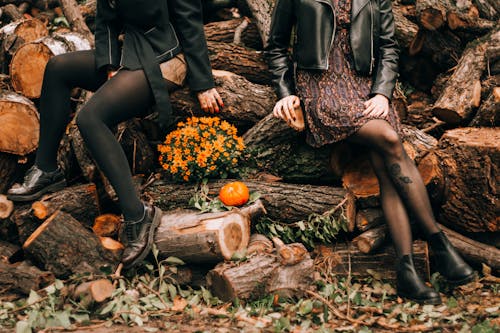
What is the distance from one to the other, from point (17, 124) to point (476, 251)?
332 centimetres

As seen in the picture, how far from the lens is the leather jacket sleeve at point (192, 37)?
3395 millimetres

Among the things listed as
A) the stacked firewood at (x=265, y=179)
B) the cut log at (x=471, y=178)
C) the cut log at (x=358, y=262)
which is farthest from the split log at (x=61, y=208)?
the cut log at (x=471, y=178)

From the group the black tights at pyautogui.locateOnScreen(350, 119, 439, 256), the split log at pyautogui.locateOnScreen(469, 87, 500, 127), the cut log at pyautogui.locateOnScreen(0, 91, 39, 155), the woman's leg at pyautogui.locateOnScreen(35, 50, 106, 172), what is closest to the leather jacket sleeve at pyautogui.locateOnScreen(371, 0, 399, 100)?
the black tights at pyautogui.locateOnScreen(350, 119, 439, 256)

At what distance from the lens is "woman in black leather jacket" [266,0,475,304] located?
125 inches

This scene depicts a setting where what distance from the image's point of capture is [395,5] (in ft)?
15.9

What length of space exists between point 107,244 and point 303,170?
149 cm

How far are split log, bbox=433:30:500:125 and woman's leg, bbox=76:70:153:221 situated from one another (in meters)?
2.24

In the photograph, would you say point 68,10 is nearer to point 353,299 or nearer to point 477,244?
point 353,299

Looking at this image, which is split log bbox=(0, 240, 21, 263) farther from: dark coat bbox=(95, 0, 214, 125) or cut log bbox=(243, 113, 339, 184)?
cut log bbox=(243, 113, 339, 184)

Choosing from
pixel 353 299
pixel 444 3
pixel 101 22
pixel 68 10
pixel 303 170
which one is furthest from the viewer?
pixel 68 10

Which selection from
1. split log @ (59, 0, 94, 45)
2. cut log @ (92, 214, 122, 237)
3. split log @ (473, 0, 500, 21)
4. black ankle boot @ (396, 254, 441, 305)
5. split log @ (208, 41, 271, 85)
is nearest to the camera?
black ankle boot @ (396, 254, 441, 305)

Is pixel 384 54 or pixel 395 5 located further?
pixel 395 5

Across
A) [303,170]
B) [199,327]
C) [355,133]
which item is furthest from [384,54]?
[199,327]

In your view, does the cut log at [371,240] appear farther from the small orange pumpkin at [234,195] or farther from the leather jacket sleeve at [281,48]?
the leather jacket sleeve at [281,48]
